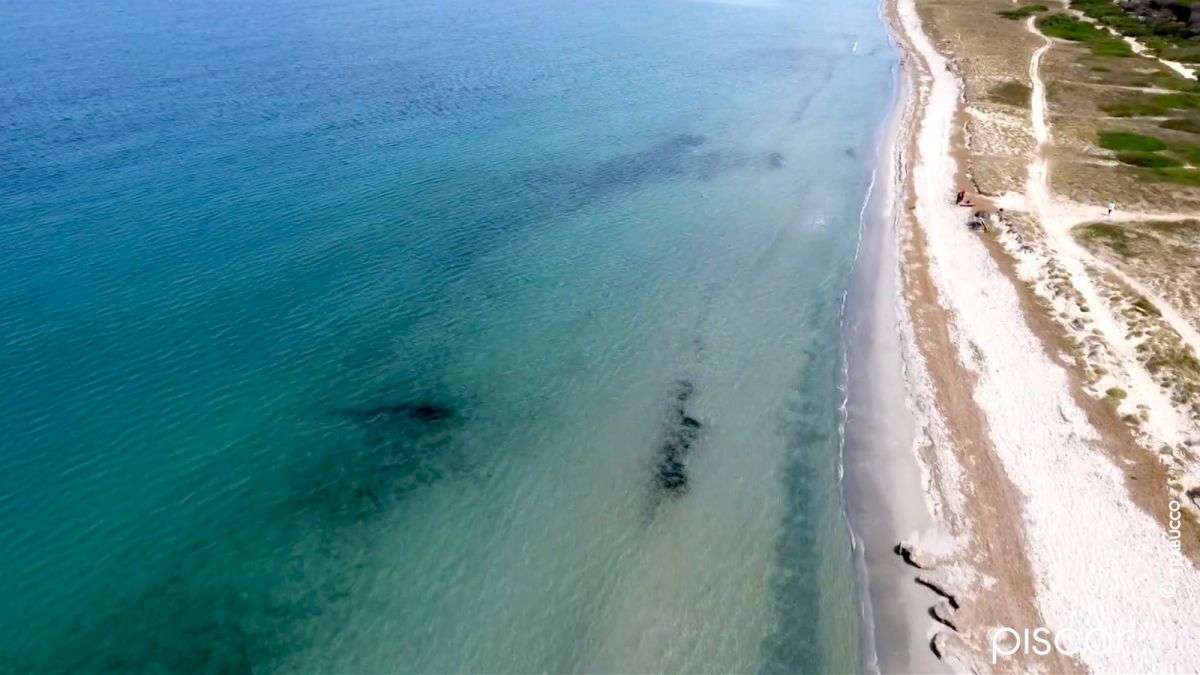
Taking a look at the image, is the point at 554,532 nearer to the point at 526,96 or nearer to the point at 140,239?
the point at 140,239

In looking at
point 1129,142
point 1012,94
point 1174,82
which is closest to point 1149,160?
point 1129,142

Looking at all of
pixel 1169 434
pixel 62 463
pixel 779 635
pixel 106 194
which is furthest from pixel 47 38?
pixel 1169 434

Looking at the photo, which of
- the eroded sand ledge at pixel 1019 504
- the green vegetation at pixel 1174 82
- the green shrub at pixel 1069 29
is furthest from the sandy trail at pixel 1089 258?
the green shrub at pixel 1069 29

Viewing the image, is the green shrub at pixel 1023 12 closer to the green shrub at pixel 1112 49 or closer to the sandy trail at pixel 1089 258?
the green shrub at pixel 1112 49

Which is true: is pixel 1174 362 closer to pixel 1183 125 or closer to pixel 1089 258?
pixel 1089 258

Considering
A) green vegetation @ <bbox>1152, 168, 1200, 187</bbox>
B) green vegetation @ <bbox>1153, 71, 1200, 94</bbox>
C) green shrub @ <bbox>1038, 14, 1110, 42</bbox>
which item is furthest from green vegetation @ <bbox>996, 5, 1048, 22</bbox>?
green vegetation @ <bbox>1152, 168, 1200, 187</bbox>

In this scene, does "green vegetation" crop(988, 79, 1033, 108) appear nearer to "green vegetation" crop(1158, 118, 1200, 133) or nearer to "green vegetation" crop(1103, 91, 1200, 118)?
"green vegetation" crop(1103, 91, 1200, 118)
